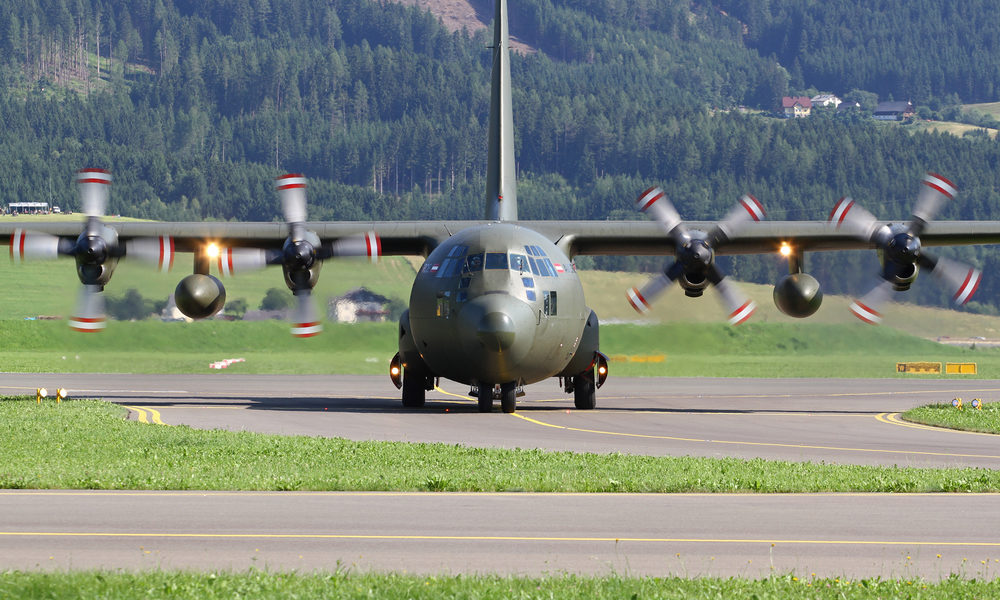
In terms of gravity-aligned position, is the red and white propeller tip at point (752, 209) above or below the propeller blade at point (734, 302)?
above

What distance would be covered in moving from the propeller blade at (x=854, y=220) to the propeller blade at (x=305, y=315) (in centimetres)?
1454

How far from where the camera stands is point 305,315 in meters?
34.2

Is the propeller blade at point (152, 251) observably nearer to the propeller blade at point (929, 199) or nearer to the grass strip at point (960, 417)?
the grass strip at point (960, 417)

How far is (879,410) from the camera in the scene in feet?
118

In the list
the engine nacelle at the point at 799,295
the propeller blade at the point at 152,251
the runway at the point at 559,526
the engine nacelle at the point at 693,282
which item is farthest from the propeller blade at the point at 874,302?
the propeller blade at the point at 152,251

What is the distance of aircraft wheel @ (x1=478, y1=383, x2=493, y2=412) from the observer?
31.9m

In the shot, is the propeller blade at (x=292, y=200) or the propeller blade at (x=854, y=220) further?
the propeller blade at (x=292, y=200)

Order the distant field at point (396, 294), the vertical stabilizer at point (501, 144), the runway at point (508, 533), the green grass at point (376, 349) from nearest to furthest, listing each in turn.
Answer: the runway at point (508, 533), the vertical stabilizer at point (501, 144), the distant field at point (396, 294), the green grass at point (376, 349)

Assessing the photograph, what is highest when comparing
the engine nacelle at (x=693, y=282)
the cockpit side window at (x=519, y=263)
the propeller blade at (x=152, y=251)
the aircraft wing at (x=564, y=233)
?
the aircraft wing at (x=564, y=233)

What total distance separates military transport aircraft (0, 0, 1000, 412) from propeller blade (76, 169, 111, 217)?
2.2 inches

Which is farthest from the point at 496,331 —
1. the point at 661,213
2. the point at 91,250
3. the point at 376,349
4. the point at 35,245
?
the point at 376,349

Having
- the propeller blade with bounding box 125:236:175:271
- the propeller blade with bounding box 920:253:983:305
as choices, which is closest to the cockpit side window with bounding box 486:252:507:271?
the propeller blade with bounding box 125:236:175:271

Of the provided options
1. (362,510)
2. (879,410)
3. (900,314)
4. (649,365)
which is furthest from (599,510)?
(900,314)

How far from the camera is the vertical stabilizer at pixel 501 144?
38000mm
